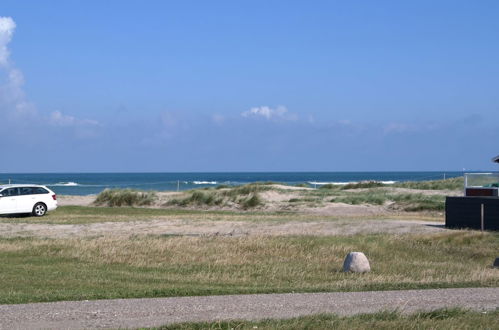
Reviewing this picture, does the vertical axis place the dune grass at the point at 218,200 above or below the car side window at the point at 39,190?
below

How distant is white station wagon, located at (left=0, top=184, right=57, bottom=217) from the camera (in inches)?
1369

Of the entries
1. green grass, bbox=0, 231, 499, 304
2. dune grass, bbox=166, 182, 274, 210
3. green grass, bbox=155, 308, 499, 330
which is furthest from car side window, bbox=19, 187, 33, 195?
green grass, bbox=155, 308, 499, 330

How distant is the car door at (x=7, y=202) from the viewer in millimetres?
34656

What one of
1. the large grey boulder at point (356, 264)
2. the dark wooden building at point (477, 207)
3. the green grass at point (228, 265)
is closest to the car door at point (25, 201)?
the green grass at point (228, 265)

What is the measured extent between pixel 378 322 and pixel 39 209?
1078 inches

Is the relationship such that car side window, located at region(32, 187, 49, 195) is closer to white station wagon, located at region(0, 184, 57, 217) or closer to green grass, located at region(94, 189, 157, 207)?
white station wagon, located at region(0, 184, 57, 217)

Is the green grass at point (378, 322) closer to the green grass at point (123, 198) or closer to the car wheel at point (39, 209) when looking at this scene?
the car wheel at point (39, 209)

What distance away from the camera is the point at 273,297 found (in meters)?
Result: 12.9

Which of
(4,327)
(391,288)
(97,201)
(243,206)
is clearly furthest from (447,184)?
(4,327)

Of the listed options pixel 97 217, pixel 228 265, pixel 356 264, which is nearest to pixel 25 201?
pixel 97 217

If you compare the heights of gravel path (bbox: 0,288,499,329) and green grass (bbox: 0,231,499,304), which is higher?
gravel path (bbox: 0,288,499,329)

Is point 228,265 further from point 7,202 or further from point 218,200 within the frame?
point 218,200

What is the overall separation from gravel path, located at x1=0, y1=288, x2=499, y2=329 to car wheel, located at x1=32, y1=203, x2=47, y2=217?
78.8 feet

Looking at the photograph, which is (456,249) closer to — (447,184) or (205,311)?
(205,311)
